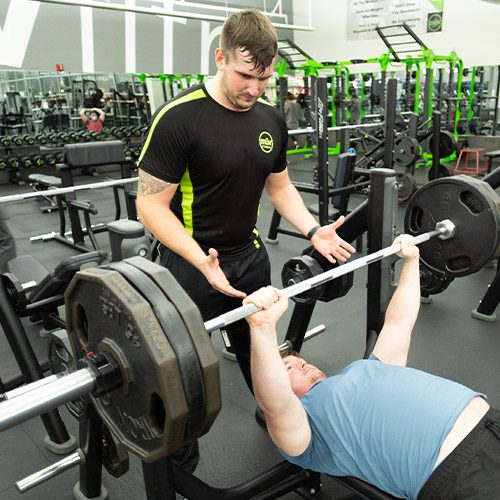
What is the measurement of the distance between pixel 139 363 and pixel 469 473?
0.75 meters

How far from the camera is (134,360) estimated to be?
802 millimetres

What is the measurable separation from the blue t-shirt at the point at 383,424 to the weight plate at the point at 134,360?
48 cm

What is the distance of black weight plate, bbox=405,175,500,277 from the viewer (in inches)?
65.9

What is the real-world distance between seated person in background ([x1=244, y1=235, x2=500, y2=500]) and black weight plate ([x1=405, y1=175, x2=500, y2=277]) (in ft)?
2.37

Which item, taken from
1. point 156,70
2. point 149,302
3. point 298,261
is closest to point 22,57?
point 156,70

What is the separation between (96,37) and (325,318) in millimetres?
7373

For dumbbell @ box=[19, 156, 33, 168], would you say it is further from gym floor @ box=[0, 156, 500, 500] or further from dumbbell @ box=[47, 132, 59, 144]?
gym floor @ box=[0, 156, 500, 500]

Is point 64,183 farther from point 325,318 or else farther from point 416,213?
point 416,213

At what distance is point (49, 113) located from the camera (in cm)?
790

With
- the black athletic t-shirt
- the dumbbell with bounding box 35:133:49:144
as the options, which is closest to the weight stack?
the black athletic t-shirt

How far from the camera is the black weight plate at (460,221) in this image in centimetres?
167

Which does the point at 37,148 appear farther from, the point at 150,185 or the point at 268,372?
the point at 268,372

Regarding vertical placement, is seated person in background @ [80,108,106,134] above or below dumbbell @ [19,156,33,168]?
above

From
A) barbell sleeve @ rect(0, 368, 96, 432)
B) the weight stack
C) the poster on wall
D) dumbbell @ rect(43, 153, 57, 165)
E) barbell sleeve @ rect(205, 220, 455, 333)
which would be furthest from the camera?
the poster on wall
